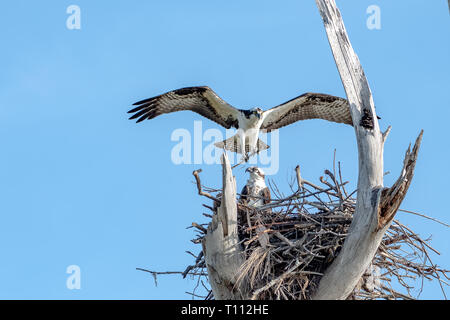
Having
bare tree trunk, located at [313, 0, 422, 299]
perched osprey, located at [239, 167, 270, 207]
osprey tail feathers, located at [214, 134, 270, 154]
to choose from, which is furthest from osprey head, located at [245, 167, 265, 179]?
bare tree trunk, located at [313, 0, 422, 299]

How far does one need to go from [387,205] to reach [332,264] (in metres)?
0.87

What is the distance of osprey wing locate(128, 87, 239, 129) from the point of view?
381 inches

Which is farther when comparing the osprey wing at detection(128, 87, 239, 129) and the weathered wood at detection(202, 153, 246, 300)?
the osprey wing at detection(128, 87, 239, 129)

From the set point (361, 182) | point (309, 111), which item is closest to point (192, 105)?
point (309, 111)

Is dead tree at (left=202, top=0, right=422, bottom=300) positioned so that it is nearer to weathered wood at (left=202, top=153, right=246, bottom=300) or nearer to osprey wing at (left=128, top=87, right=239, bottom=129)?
weathered wood at (left=202, top=153, right=246, bottom=300)

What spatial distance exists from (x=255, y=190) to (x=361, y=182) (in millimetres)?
2496

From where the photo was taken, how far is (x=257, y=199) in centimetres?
782

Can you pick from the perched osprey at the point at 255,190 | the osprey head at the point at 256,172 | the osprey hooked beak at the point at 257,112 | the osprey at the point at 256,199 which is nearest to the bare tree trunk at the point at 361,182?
the osprey at the point at 256,199

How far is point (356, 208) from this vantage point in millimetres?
5848

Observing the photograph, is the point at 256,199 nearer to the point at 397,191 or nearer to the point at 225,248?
the point at 225,248

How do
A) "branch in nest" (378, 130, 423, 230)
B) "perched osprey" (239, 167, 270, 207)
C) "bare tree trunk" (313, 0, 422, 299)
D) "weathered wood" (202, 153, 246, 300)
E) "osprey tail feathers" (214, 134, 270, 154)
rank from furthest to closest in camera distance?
"osprey tail feathers" (214, 134, 270, 154)
"perched osprey" (239, 167, 270, 207)
"weathered wood" (202, 153, 246, 300)
"bare tree trunk" (313, 0, 422, 299)
"branch in nest" (378, 130, 423, 230)

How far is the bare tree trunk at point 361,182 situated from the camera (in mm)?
5633

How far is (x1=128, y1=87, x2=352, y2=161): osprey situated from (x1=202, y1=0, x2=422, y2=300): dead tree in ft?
11.6
